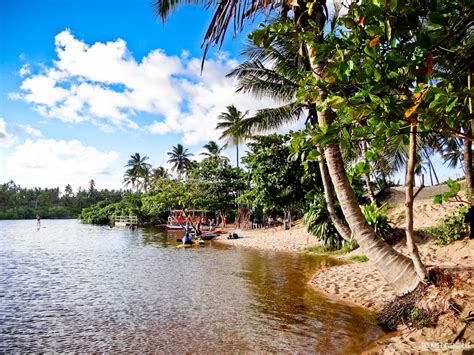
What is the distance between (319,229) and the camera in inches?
610

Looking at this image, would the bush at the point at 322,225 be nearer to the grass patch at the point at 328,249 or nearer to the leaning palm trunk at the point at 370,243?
the grass patch at the point at 328,249

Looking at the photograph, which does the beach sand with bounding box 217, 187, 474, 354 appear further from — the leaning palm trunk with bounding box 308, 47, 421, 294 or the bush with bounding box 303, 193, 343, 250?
the bush with bounding box 303, 193, 343, 250

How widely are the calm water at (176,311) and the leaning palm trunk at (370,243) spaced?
981mm

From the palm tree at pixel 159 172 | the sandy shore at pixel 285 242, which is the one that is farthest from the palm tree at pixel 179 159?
the sandy shore at pixel 285 242

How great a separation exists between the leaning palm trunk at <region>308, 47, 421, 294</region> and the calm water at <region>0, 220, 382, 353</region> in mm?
981

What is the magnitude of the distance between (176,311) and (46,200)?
88.1 meters

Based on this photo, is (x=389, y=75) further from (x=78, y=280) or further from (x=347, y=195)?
(x=78, y=280)

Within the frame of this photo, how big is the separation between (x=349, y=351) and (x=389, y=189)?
1631 centimetres

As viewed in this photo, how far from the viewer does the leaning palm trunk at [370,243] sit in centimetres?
548

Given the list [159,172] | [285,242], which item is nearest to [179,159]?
[159,172]

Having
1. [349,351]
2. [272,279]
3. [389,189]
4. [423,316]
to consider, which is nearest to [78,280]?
[272,279]

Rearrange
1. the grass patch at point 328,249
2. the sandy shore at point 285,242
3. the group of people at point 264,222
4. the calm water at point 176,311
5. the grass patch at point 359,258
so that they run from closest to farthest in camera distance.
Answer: the calm water at point 176,311 < the grass patch at point 359,258 < the grass patch at point 328,249 < the sandy shore at point 285,242 < the group of people at point 264,222

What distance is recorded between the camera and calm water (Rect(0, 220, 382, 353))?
571cm

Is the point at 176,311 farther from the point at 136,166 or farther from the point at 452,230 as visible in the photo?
the point at 136,166
